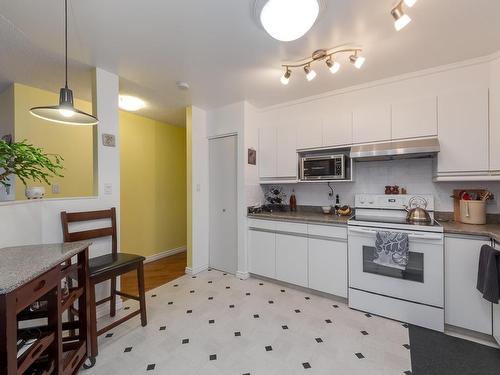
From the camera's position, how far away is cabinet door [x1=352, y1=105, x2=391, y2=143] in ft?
7.89

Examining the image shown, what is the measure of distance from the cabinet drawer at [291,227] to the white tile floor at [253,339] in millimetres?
741

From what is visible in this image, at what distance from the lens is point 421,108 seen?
2234 mm

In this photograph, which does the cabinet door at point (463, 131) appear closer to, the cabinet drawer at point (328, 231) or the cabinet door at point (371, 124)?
the cabinet door at point (371, 124)

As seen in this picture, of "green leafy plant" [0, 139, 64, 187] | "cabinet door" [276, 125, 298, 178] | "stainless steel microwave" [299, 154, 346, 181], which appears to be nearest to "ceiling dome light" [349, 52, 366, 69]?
"stainless steel microwave" [299, 154, 346, 181]

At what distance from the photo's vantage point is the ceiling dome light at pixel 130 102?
290 cm

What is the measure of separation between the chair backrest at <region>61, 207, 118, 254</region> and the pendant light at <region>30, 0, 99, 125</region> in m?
0.78

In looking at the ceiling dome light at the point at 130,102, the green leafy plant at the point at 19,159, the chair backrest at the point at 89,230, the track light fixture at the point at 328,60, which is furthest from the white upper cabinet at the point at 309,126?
the green leafy plant at the point at 19,159

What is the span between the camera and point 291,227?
272 centimetres

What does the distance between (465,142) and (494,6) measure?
1.05m

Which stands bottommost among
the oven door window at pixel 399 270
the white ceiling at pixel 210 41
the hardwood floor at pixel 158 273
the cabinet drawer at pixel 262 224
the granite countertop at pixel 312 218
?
the hardwood floor at pixel 158 273

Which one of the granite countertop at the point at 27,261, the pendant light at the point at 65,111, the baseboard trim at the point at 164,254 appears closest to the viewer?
the granite countertop at the point at 27,261

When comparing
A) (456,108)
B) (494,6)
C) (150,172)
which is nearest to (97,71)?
(150,172)

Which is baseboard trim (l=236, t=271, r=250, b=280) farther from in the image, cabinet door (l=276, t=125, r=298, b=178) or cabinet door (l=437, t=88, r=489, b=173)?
cabinet door (l=437, t=88, r=489, b=173)

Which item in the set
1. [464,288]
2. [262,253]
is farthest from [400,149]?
[262,253]
